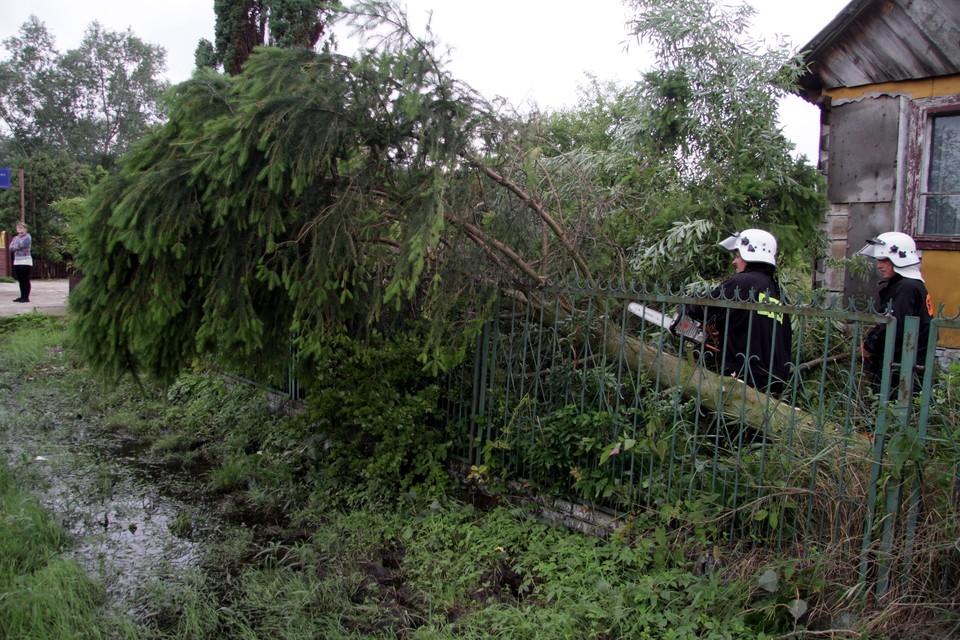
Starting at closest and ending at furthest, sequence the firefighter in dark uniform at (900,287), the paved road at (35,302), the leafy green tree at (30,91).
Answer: the firefighter in dark uniform at (900,287)
the paved road at (35,302)
the leafy green tree at (30,91)

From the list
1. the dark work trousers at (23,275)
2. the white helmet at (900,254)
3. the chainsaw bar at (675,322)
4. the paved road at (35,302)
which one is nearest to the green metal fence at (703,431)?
the chainsaw bar at (675,322)

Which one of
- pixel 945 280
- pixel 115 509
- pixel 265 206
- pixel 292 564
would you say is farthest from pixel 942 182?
pixel 115 509

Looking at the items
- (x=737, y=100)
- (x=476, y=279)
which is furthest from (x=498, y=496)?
(x=737, y=100)

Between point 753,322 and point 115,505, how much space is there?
447cm

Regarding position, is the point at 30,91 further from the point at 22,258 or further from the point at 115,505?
the point at 115,505

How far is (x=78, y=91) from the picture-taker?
49969mm

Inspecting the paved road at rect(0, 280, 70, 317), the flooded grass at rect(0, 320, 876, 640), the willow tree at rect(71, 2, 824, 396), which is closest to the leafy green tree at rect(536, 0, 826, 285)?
the willow tree at rect(71, 2, 824, 396)

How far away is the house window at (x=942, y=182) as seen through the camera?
20.8ft

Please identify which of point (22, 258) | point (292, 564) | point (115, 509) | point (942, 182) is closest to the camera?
point (292, 564)

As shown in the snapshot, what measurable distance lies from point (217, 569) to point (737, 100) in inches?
224

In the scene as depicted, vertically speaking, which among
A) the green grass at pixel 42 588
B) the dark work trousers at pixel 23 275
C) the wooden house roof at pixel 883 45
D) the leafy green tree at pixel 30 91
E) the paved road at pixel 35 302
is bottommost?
the green grass at pixel 42 588

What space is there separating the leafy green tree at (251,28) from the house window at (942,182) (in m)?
7.37

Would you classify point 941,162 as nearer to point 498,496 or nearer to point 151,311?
point 498,496

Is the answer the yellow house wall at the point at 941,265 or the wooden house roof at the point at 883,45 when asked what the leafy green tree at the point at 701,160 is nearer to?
the wooden house roof at the point at 883,45
